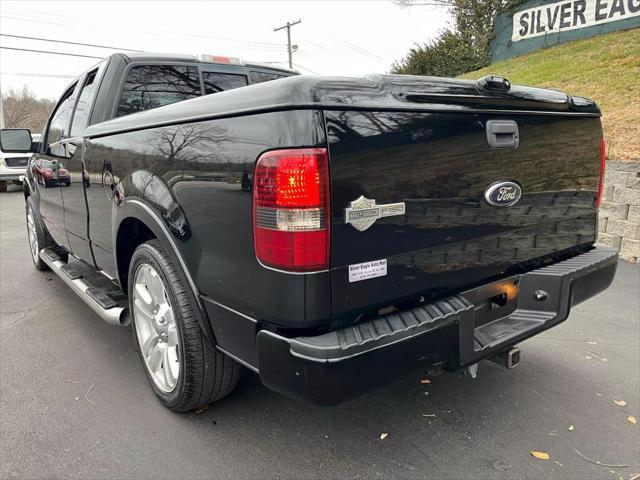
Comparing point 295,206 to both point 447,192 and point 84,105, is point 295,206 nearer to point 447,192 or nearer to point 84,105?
point 447,192

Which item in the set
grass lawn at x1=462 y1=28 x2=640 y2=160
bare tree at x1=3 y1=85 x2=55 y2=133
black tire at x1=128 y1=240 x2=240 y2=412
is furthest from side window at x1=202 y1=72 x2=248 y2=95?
bare tree at x1=3 y1=85 x2=55 y2=133

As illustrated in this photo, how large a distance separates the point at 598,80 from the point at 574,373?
8.79 m

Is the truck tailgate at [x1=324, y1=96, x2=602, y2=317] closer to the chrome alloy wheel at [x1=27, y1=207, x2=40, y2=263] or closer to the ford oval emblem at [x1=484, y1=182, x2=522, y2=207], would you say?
the ford oval emblem at [x1=484, y1=182, x2=522, y2=207]

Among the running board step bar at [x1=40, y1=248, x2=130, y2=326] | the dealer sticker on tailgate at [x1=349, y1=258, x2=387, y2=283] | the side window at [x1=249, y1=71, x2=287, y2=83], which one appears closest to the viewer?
the dealer sticker on tailgate at [x1=349, y1=258, x2=387, y2=283]

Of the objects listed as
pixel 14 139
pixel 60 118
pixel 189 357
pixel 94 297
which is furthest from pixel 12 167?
pixel 189 357

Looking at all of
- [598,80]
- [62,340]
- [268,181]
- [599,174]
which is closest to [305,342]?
[268,181]

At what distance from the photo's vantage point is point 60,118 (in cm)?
410

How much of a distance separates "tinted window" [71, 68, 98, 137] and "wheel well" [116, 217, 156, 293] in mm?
1067

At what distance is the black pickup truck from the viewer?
1.62 metres

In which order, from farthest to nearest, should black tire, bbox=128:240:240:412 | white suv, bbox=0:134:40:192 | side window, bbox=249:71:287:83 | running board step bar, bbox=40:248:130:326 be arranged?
white suv, bbox=0:134:40:192
side window, bbox=249:71:287:83
running board step bar, bbox=40:248:130:326
black tire, bbox=128:240:240:412

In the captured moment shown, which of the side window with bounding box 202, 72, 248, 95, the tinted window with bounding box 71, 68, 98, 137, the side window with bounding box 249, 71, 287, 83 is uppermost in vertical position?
the side window with bounding box 249, 71, 287, 83

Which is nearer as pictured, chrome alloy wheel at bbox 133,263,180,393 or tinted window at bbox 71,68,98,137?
chrome alloy wheel at bbox 133,263,180,393

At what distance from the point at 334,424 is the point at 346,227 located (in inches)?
51.9

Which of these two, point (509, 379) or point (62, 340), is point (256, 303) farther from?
point (62, 340)
